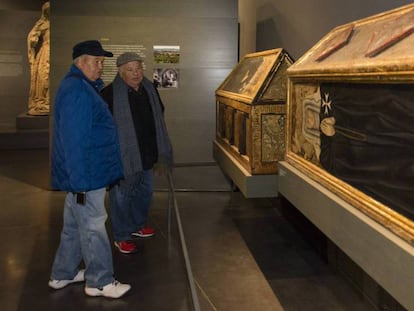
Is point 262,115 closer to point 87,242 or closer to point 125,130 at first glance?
point 125,130

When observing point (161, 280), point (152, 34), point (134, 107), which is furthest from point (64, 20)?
point (161, 280)

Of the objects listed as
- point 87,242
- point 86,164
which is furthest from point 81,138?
point 87,242

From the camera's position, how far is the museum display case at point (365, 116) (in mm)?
2098

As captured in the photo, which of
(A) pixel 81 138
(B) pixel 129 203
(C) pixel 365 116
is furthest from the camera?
(B) pixel 129 203

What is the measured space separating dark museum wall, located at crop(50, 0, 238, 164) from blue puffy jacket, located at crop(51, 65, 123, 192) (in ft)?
12.4

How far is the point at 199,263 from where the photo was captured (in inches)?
166

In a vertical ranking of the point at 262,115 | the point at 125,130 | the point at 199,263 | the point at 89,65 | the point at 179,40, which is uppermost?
the point at 179,40

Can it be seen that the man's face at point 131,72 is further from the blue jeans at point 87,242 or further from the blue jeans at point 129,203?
the blue jeans at point 87,242

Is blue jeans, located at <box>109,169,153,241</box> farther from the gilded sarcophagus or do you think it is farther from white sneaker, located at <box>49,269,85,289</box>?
the gilded sarcophagus

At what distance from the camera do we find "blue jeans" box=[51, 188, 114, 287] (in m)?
3.37

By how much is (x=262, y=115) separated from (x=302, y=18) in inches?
78.2

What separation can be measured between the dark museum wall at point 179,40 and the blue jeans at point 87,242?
386 cm

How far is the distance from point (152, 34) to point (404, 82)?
547 centimetres

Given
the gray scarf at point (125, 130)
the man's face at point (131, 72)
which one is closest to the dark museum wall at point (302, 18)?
the man's face at point (131, 72)
